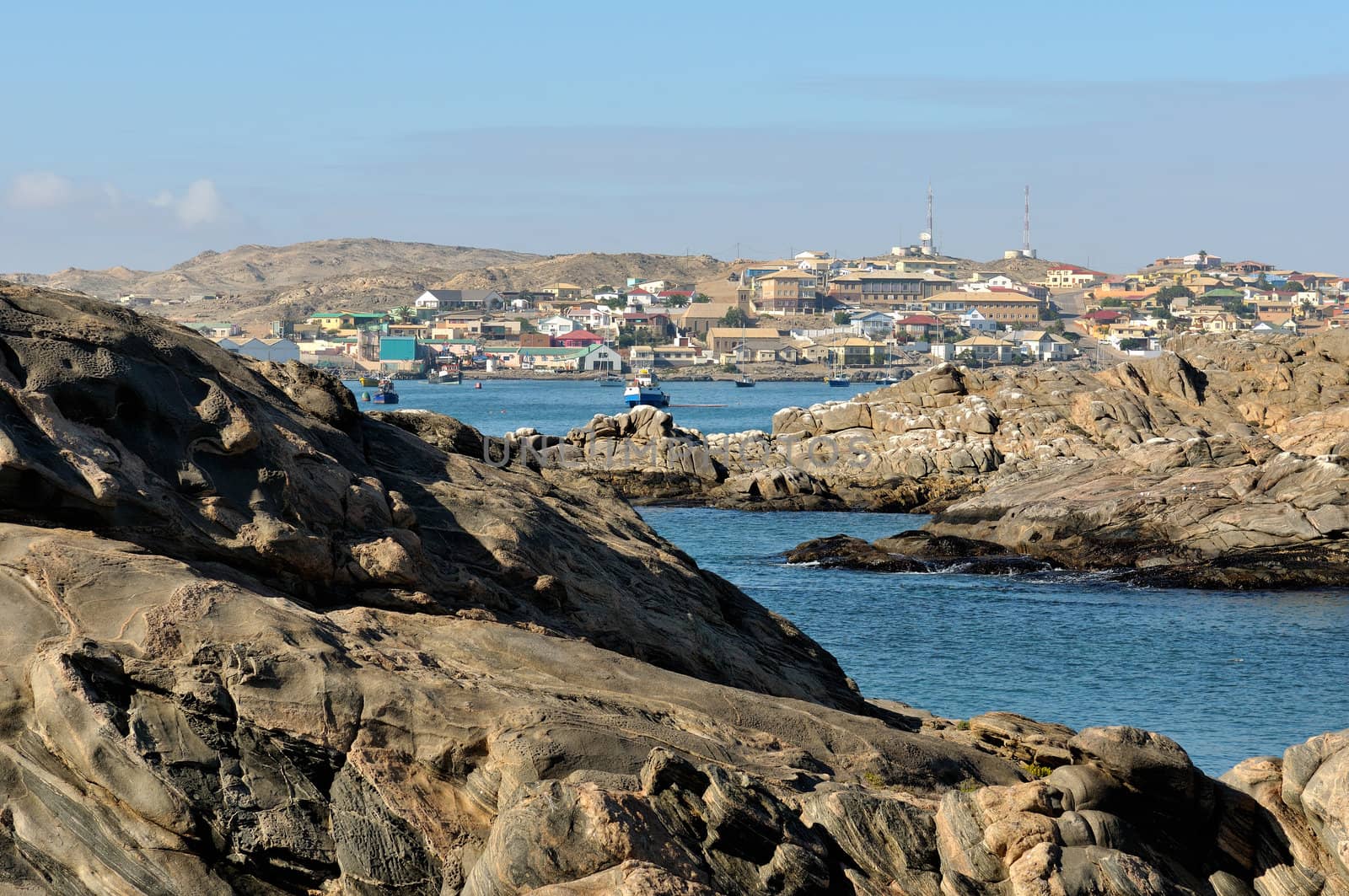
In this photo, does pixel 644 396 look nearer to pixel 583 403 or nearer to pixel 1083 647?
pixel 583 403

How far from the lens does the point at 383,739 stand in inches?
476

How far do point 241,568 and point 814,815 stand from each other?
572 cm

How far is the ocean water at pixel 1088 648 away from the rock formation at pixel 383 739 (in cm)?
1177

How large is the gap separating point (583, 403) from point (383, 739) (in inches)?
5659

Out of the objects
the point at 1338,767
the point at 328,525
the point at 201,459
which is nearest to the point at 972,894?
the point at 1338,767

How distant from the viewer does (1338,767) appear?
1339cm

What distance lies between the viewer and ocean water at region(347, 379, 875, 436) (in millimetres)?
120000

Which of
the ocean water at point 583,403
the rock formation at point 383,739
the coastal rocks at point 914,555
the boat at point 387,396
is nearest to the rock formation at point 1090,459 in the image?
the coastal rocks at point 914,555

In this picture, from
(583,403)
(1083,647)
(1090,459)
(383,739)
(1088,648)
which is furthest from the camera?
(583,403)

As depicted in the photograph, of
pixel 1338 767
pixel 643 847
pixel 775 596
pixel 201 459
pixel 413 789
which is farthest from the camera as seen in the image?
pixel 775 596

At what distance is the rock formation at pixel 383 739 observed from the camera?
11594mm

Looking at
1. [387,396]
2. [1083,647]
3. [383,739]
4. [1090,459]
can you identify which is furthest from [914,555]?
[387,396]

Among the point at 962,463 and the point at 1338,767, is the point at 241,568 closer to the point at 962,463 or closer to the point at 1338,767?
the point at 1338,767

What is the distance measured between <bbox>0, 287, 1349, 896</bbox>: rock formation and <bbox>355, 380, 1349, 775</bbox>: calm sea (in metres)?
11.9
